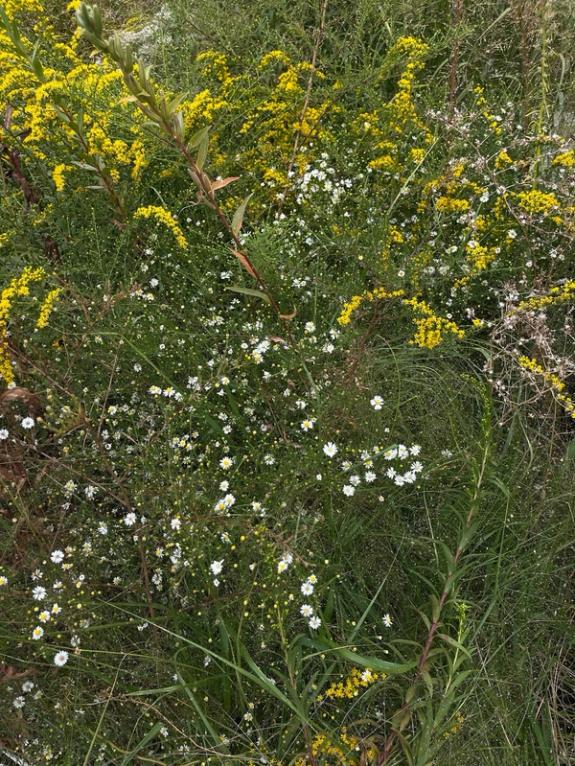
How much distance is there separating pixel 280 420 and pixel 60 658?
1053 mm

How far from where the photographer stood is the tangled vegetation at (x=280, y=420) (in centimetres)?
178

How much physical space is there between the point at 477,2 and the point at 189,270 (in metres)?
2.27

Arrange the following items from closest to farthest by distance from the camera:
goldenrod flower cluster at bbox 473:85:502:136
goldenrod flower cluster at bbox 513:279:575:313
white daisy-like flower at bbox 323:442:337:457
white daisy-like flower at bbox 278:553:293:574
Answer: white daisy-like flower at bbox 278:553:293:574
white daisy-like flower at bbox 323:442:337:457
goldenrod flower cluster at bbox 513:279:575:313
goldenrod flower cluster at bbox 473:85:502:136

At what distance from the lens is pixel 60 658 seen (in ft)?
5.81

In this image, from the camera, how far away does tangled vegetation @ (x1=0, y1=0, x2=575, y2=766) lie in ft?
5.85

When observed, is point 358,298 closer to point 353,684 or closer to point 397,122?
point 397,122

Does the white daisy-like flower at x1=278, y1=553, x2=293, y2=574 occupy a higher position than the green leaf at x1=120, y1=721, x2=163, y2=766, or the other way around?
the white daisy-like flower at x1=278, y1=553, x2=293, y2=574

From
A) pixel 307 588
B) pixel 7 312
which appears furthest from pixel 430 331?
pixel 7 312

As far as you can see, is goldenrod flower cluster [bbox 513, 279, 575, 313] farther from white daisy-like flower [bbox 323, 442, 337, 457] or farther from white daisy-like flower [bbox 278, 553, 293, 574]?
white daisy-like flower [bbox 278, 553, 293, 574]

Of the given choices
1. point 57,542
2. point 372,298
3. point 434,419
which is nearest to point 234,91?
point 372,298

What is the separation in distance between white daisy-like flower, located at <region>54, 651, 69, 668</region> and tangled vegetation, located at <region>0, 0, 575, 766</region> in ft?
0.25

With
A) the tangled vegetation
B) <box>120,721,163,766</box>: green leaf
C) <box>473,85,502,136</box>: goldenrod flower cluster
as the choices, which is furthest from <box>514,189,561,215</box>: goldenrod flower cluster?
<box>120,721,163,766</box>: green leaf

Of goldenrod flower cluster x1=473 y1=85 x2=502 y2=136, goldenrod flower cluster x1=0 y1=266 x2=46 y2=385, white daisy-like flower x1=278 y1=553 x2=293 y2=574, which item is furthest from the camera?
goldenrod flower cluster x1=473 y1=85 x2=502 y2=136

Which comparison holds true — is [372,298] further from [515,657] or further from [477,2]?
[477,2]
